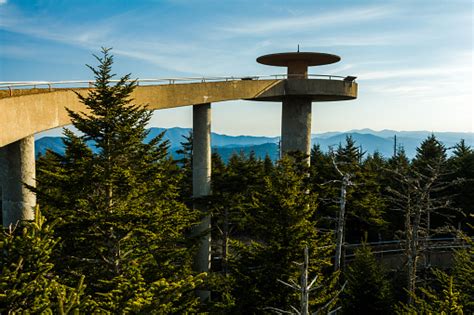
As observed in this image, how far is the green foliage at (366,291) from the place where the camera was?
62.3ft

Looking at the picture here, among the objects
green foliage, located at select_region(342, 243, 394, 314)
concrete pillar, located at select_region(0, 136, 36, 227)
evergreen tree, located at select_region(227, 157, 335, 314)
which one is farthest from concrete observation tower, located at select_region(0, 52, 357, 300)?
green foliage, located at select_region(342, 243, 394, 314)

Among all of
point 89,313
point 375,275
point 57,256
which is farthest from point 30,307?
point 375,275

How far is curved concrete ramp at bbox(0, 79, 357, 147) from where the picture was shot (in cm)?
1167

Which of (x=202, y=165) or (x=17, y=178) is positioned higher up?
(x=17, y=178)

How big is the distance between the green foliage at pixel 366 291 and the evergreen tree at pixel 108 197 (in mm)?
9934

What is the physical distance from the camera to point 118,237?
13.2 m

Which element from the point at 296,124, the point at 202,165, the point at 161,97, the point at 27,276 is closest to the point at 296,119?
the point at 296,124

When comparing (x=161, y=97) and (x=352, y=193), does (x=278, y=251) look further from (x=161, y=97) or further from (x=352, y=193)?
(x=352, y=193)

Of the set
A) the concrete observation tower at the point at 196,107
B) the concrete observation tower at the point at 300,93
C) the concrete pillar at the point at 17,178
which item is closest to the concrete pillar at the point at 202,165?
the concrete observation tower at the point at 196,107

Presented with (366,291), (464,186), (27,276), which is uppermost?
(27,276)

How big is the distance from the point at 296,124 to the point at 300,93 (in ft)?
8.26

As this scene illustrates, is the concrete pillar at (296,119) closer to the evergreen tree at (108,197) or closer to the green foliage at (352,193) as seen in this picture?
the green foliage at (352,193)

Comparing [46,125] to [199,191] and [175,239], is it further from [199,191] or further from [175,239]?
[199,191]

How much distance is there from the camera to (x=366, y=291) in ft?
62.8
